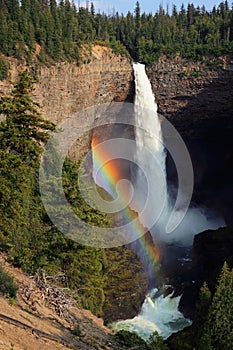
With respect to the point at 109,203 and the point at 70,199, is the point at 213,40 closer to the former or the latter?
the point at 109,203

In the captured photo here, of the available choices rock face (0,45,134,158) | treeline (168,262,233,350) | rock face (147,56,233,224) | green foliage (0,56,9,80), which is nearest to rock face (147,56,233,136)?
rock face (147,56,233,224)

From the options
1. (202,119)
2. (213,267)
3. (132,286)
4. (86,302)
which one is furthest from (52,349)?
(202,119)

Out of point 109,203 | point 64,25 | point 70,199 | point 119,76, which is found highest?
point 64,25

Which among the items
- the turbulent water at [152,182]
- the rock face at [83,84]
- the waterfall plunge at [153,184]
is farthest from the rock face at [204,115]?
the rock face at [83,84]

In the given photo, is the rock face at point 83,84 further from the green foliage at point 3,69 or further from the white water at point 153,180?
the green foliage at point 3,69

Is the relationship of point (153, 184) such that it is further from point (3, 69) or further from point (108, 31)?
point (3, 69)
